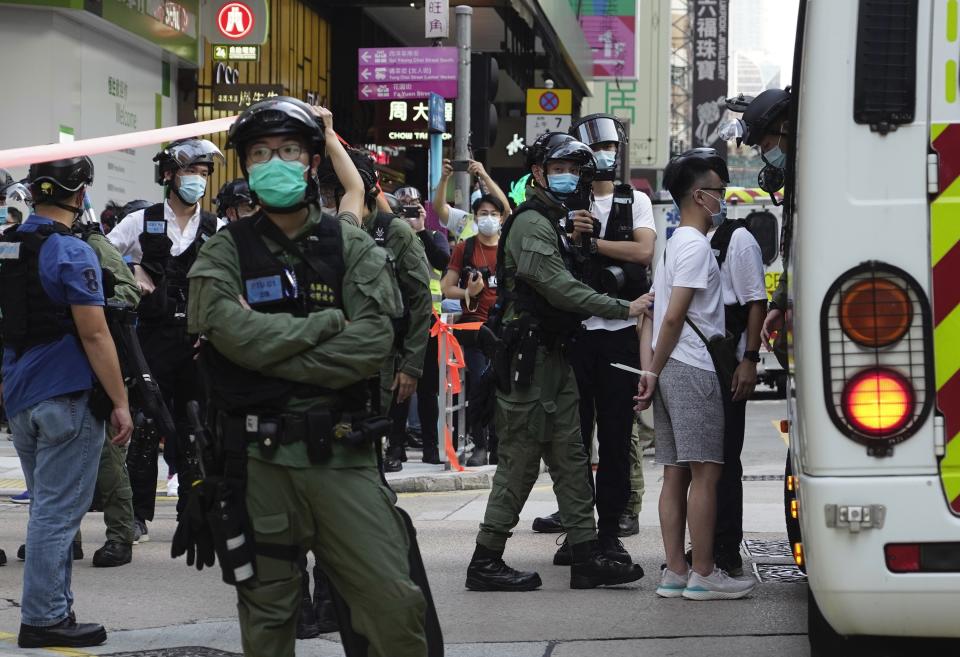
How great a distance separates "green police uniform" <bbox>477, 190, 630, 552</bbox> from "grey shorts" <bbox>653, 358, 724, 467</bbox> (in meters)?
0.50

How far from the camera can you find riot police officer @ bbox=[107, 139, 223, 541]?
791cm

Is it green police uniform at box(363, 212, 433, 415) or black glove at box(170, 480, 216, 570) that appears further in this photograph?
green police uniform at box(363, 212, 433, 415)

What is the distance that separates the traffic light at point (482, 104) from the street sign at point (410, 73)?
25 cm

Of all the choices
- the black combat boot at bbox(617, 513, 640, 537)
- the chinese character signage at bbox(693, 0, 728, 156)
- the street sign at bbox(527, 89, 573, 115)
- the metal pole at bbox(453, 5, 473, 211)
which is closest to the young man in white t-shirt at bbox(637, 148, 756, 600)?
the black combat boot at bbox(617, 513, 640, 537)

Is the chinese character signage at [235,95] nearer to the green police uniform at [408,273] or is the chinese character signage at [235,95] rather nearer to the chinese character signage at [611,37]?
the green police uniform at [408,273]

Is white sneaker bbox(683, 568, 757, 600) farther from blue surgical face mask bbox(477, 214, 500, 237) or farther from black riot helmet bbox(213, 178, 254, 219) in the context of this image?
blue surgical face mask bbox(477, 214, 500, 237)

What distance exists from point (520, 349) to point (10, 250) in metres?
2.20

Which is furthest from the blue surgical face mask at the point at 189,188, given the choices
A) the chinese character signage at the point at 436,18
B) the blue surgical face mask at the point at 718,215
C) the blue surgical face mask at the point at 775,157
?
the chinese character signage at the point at 436,18

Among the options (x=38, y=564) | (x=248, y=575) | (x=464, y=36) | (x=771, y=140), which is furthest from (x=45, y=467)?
(x=464, y=36)

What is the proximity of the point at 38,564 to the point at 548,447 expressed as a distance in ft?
7.53

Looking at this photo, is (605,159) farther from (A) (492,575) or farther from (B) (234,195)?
(A) (492,575)

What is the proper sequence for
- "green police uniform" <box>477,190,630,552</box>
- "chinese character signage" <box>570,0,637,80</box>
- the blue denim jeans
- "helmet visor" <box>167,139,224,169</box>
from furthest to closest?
"chinese character signage" <box>570,0,637,80</box>, "helmet visor" <box>167,139,224,169</box>, "green police uniform" <box>477,190,630,552</box>, the blue denim jeans

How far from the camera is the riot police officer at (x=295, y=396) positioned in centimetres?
401

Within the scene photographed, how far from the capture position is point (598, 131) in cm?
794
